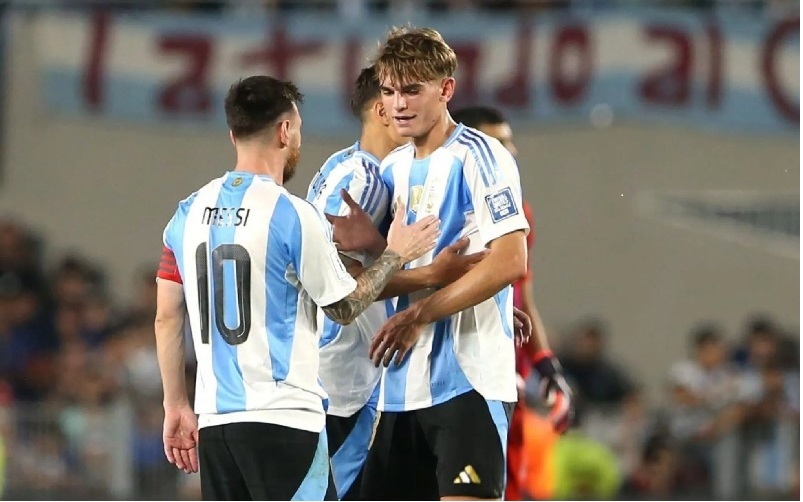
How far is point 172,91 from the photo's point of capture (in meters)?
14.5

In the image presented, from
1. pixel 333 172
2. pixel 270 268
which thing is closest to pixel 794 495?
pixel 333 172

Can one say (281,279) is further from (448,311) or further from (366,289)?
(448,311)

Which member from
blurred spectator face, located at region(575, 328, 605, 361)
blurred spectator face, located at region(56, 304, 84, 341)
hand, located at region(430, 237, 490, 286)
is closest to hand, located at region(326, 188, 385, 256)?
hand, located at region(430, 237, 490, 286)

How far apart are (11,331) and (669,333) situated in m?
5.72

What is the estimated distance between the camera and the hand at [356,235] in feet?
17.0

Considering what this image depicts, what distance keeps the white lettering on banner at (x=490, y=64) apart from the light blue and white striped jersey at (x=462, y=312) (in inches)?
340

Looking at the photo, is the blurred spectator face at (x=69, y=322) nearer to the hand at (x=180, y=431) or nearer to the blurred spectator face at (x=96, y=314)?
the blurred spectator face at (x=96, y=314)

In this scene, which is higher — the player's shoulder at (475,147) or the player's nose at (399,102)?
the player's nose at (399,102)

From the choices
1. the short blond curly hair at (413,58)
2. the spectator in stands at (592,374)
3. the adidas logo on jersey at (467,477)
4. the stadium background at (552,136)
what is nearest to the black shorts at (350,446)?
the adidas logo on jersey at (467,477)

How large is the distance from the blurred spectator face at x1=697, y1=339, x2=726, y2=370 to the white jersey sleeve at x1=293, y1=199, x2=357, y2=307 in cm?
835

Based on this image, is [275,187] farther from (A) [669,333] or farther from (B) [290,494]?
(A) [669,333]

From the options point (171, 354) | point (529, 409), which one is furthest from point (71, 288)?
point (171, 354)

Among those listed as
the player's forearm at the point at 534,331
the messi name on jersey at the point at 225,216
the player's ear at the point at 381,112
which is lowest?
the player's forearm at the point at 534,331

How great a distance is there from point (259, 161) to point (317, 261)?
1.19ft
